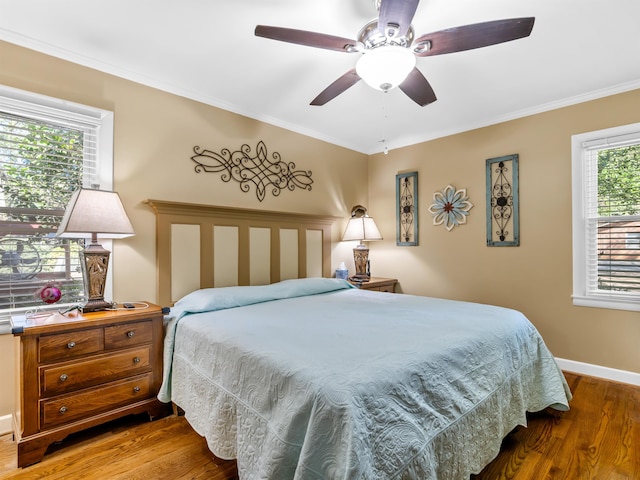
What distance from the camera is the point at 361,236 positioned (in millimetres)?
3895

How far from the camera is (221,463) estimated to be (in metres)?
1.74

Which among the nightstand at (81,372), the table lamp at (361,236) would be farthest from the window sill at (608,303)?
the nightstand at (81,372)

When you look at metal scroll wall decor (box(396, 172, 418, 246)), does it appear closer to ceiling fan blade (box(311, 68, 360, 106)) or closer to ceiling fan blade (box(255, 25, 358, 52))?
ceiling fan blade (box(311, 68, 360, 106))

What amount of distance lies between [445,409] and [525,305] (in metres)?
2.42

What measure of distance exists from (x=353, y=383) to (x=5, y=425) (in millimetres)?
2348

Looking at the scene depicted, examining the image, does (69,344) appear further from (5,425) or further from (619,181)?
(619,181)

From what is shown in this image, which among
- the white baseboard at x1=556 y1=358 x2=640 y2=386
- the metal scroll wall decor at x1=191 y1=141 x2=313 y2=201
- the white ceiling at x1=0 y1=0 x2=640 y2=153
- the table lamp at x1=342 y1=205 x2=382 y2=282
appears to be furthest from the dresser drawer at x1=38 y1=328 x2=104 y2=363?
the white baseboard at x1=556 y1=358 x2=640 y2=386

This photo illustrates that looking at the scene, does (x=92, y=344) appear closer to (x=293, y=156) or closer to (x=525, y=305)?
(x=293, y=156)

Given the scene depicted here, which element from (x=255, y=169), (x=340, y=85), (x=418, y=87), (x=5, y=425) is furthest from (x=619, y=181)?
(x=5, y=425)

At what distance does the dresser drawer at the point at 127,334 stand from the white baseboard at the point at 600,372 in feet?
11.6

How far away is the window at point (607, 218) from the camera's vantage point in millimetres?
2738

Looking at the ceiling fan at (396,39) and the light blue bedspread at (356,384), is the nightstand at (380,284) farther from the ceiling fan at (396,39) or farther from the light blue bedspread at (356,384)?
the ceiling fan at (396,39)

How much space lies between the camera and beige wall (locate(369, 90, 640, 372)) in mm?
2830

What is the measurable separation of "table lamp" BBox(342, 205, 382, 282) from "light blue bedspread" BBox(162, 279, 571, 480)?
158 centimetres
